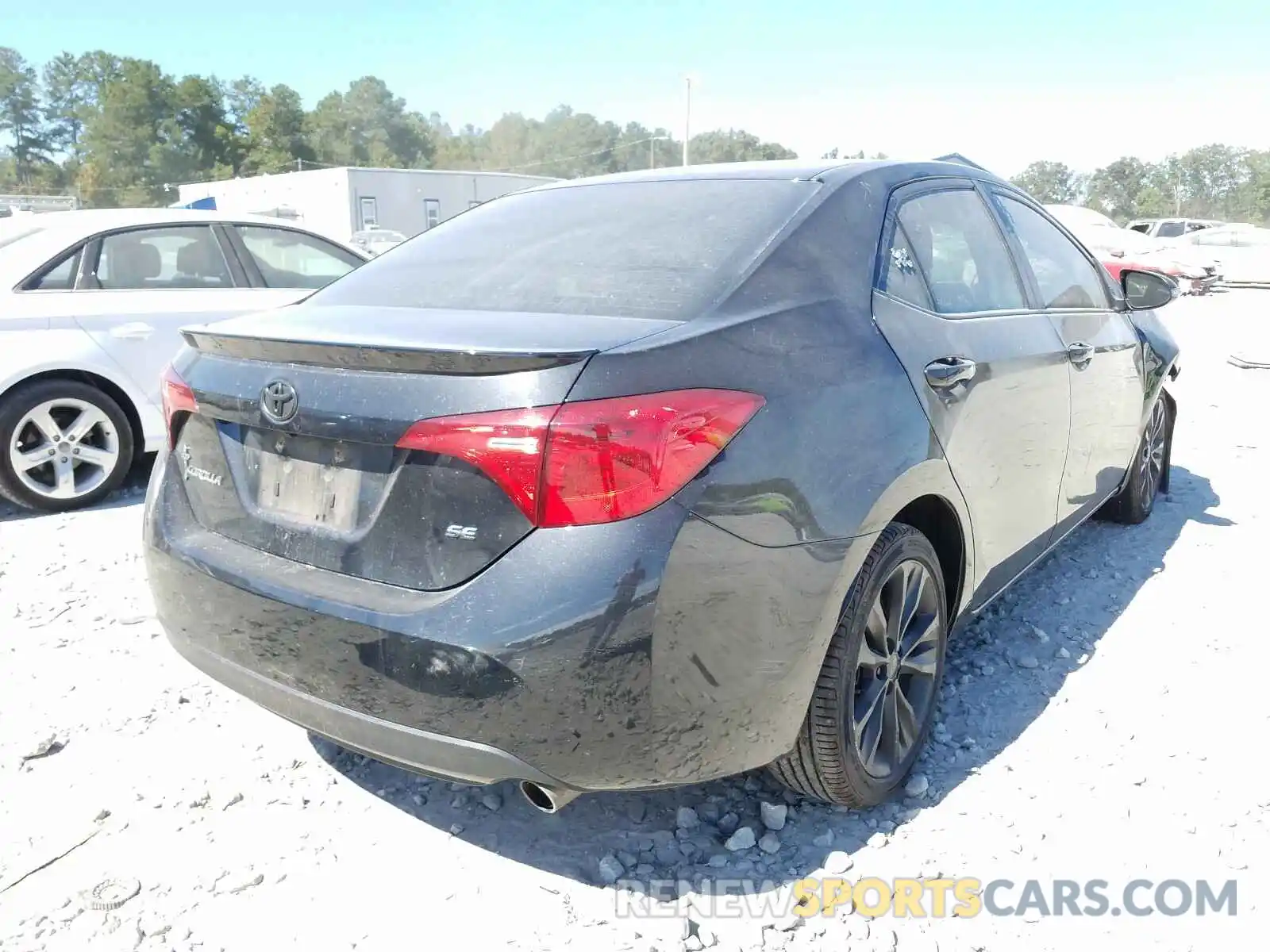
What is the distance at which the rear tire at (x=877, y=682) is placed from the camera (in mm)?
2289

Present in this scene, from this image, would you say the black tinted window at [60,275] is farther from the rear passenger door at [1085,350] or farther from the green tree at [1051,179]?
the green tree at [1051,179]

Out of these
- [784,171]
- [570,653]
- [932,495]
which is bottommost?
[570,653]

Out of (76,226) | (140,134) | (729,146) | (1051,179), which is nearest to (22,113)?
(140,134)

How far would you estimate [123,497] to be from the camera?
557 centimetres

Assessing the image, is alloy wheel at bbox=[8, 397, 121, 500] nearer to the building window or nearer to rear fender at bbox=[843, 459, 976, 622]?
rear fender at bbox=[843, 459, 976, 622]

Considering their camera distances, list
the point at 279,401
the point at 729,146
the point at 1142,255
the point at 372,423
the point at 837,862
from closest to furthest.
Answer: the point at 372,423
the point at 279,401
the point at 837,862
the point at 1142,255
the point at 729,146

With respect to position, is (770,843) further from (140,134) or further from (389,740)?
(140,134)

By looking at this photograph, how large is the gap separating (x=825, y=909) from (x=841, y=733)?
0.40 meters

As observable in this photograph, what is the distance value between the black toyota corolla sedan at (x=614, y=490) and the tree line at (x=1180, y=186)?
267 ft

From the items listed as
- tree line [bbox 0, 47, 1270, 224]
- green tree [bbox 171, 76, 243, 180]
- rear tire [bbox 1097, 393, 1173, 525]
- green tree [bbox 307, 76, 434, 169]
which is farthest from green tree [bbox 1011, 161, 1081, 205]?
rear tire [bbox 1097, 393, 1173, 525]

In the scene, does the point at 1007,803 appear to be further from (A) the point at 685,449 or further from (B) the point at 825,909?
(A) the point at 685,449

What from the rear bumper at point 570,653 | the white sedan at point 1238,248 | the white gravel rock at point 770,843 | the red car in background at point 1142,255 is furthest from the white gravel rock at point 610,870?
the white sedan at point 1238,248

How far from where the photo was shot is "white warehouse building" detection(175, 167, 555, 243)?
156 ft

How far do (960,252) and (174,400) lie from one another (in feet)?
7.64
